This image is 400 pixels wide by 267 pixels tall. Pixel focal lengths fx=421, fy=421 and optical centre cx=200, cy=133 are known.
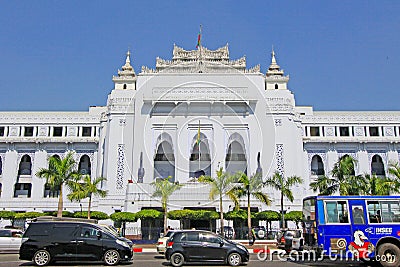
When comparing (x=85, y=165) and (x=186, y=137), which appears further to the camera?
(x=85, y=165)

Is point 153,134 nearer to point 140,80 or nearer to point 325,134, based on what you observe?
point 140,80

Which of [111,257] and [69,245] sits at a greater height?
[69,245]

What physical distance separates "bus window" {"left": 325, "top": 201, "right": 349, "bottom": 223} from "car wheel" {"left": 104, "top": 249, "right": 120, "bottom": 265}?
27.1 ft

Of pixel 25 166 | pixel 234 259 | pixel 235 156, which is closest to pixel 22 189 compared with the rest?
pixel 25 166

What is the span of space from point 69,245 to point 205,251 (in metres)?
5.37

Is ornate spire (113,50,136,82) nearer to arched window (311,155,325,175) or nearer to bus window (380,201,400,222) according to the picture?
arched window (311,155,325,175)

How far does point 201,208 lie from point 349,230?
1102 inches

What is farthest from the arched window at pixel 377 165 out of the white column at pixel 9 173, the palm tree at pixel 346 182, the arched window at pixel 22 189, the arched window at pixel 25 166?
the white column at pixel 9 173

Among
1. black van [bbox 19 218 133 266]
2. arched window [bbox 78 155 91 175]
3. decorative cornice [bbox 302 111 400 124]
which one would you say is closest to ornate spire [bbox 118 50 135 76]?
arched window [bbox 78 155 91 175]

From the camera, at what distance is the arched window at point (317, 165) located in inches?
2096

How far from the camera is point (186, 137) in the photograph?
49.5 metres

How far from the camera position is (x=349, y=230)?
15.8 m

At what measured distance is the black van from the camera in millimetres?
16453

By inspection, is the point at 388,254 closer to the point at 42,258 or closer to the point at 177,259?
the point at 177,259
